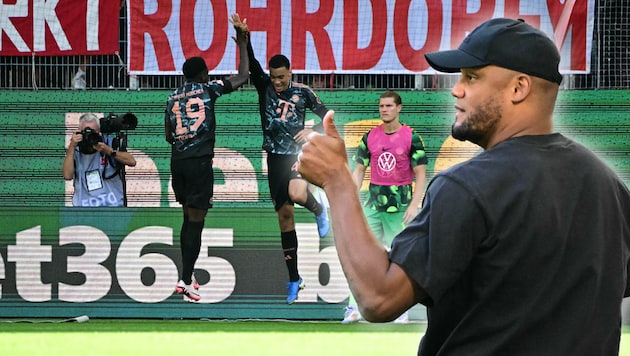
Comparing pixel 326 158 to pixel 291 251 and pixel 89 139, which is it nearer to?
pixel 291 251

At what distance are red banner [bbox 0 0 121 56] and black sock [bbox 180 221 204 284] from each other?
2115 mm

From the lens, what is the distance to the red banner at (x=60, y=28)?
11.9 m

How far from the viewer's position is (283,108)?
33.9ft

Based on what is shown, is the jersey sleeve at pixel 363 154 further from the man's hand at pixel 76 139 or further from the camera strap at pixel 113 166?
the man's hand at pixel 76 139

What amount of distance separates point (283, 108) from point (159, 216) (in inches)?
95.7

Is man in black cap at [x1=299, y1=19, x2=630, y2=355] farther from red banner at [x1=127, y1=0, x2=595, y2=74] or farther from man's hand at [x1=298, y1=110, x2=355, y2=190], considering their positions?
red banner at [x1=127, y1=0, x2=595, y2=74]

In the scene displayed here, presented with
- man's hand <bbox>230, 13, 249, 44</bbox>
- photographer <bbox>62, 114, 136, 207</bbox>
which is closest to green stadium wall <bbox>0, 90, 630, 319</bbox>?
photographer <bbox>62, 114, 136, 207</bbox>

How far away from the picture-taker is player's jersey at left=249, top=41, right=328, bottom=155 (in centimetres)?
A: 1027

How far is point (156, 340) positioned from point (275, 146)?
7.22 feet

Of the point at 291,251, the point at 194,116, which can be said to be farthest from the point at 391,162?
the point at 194,116

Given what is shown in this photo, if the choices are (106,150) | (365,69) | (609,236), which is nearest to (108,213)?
(106,150)

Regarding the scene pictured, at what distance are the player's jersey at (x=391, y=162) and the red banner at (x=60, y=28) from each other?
10.2 ft

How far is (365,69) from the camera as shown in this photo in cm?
1177

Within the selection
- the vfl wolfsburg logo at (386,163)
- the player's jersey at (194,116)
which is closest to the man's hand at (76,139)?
the player's jersey at (194,116)
